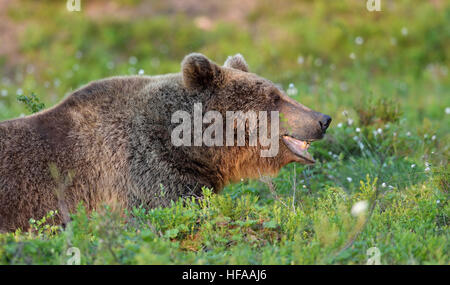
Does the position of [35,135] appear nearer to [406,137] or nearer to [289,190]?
[289,190]

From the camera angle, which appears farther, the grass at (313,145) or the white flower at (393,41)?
the white flower at (393,41)

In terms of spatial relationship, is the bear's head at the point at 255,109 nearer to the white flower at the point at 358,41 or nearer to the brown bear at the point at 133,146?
the brown bear at the point at 133,146

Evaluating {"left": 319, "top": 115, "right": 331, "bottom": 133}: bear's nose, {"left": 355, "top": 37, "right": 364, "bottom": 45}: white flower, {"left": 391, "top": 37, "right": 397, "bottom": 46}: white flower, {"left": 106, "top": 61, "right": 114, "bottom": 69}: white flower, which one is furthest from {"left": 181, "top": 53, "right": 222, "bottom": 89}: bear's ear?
{"left": 391, "top": 37, "right": 397, "bottom": 46}: white flower

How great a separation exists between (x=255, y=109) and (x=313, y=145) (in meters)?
1.78

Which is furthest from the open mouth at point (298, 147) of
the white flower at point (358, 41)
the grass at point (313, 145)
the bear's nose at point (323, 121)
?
the white flower at point (358, 41)

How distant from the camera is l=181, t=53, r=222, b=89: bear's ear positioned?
4562 millimetres

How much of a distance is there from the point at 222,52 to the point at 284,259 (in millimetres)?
8918

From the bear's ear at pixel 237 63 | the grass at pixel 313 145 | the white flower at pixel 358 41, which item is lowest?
the grass at pixel 313 145

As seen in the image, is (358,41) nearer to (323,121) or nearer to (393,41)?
(393,41)

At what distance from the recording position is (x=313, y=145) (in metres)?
6.35

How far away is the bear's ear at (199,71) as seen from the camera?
456 cm

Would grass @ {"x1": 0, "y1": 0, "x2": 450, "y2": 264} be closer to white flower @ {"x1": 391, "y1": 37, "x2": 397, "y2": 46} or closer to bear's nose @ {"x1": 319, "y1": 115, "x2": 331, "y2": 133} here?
white flower @ {"x1": 391, "y1": 37, "x2": 397, "y2": 46}

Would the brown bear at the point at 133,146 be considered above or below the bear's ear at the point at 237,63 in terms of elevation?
below
